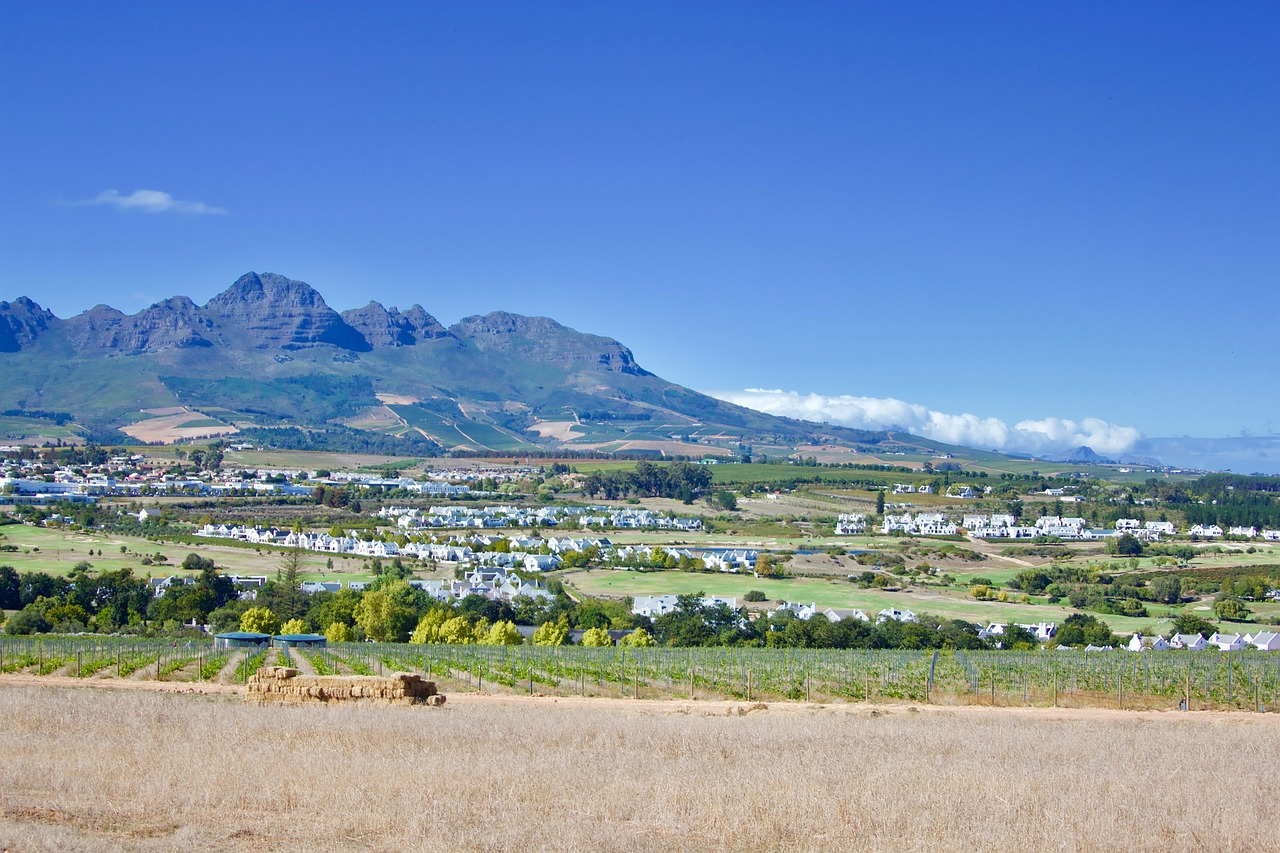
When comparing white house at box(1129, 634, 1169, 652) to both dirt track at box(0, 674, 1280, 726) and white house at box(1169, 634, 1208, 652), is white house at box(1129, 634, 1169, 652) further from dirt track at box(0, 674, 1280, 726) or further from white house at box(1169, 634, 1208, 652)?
dirt track at box(0, 674, 1280, 726)

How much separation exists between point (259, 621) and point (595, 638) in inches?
505

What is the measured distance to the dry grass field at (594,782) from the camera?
443 inches

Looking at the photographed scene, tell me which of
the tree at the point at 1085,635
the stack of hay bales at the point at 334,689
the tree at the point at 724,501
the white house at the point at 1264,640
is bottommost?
the tree at the point at 1085,635

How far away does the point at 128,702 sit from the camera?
2031 cm

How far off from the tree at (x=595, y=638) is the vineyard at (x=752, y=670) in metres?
5.33

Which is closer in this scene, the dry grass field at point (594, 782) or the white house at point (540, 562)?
the dry grass field at point (594, 782)

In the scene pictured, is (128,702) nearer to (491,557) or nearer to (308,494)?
(491,557)

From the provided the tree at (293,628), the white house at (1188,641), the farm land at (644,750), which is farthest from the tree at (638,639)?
the white house at (1188,641)

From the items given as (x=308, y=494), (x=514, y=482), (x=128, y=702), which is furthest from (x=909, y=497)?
(x=128, y=702)

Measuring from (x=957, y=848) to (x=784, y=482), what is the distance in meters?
132

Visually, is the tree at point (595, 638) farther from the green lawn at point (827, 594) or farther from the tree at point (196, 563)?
the tree at point (196, 563)

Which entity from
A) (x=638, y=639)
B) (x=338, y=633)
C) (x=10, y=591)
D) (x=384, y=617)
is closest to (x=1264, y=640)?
(x=638, y=639)

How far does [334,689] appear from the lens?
2177 cm

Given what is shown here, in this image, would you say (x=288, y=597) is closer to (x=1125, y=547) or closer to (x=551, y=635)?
(x=551, y=635)
